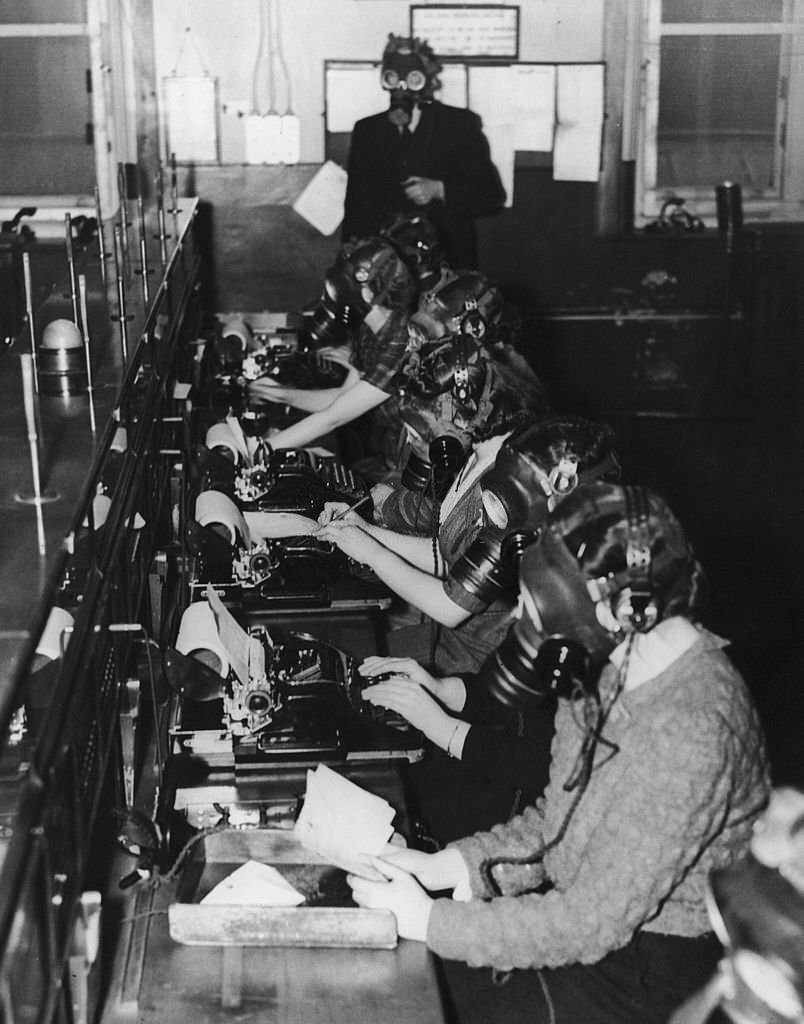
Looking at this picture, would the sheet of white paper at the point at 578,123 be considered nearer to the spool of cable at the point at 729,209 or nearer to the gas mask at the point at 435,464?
the spool of cable at the point at 729,209

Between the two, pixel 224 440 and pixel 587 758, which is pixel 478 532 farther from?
pixel 224 440

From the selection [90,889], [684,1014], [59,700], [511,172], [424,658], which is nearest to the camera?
[684,1014]

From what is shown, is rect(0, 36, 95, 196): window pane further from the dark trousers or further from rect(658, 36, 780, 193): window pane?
the dark trousers

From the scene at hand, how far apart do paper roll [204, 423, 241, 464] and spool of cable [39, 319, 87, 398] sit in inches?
42.6

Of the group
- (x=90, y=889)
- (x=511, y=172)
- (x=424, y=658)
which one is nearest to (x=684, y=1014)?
(x=90, y=889)

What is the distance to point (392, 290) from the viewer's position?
16.0 ft

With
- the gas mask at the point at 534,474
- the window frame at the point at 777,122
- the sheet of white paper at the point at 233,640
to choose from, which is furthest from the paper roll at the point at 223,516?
the window frame at the point at 777,122

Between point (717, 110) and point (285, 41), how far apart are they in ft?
8.49

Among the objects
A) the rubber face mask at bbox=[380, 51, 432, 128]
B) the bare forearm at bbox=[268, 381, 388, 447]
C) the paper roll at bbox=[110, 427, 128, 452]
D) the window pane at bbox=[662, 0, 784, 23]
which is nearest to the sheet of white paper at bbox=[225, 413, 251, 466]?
the bare forearm at bbox=[268, 381, 388, 447]

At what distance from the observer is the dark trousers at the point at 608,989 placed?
6.97ft

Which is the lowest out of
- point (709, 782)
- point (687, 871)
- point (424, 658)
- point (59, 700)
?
point (424, 658)

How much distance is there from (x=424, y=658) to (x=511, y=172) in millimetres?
5054

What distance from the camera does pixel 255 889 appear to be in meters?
2.22

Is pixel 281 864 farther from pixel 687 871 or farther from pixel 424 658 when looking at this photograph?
pixel 424 658
